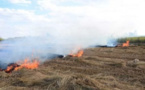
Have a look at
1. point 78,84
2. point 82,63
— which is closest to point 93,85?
point 78,84

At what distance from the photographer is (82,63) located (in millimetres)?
16172

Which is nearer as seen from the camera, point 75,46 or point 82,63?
point 82,63

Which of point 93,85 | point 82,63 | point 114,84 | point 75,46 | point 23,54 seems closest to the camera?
point 93,85

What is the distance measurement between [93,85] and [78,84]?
67 centimetres

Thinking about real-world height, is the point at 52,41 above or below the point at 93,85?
above

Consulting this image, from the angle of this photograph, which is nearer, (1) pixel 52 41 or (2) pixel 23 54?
(2) pixel 23 54

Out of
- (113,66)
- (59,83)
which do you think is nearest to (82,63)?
(113,66)

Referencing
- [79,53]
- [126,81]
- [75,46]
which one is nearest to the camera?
[126,81]

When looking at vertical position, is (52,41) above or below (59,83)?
above

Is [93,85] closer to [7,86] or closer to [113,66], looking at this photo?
[7,86]

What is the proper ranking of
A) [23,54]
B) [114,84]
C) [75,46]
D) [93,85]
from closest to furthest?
[93,85] → [114,84] → [23,54] → [75,46]

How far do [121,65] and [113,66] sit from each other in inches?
23.4

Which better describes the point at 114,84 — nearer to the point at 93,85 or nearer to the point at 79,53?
the point at 93,85

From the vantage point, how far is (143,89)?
9.10 m
